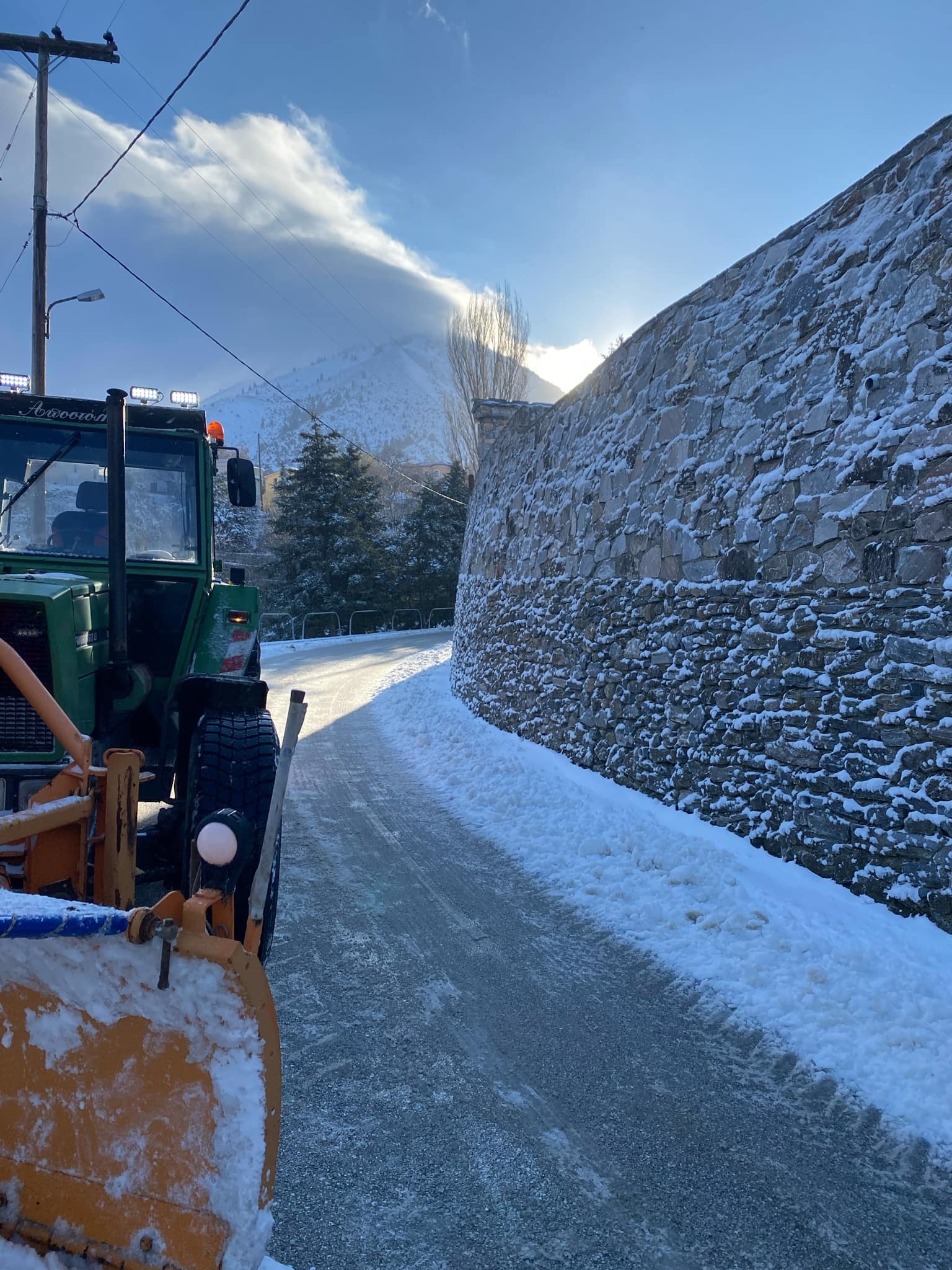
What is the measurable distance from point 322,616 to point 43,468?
2475 centimetres

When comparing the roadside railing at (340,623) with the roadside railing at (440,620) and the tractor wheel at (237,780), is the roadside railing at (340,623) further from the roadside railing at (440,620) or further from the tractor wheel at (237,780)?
the tractor wheel at (237,780)

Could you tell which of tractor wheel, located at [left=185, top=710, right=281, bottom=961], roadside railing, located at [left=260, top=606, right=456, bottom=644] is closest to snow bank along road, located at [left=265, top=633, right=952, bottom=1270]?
tractor wheel, located at [left=185, top=710, right=281, bottom=961]

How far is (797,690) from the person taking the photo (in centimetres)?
525

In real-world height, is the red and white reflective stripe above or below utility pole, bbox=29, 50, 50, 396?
below

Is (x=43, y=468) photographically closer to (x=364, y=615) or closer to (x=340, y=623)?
(x=340, y=623)

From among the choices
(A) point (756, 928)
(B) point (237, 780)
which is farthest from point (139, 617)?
(A) point (756, 928)

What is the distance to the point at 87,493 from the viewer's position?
467 centimetres

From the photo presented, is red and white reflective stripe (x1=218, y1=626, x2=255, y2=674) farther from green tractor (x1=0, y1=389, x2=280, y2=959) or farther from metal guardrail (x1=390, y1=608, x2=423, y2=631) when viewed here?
metal guardrail (x1=390, y1=608, x2=423, y2=631)

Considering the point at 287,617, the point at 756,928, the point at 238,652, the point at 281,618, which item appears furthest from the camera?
the point at 281,618

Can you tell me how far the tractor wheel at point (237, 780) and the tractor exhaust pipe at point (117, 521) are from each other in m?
0.58

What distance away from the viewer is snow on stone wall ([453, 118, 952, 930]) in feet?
14.5

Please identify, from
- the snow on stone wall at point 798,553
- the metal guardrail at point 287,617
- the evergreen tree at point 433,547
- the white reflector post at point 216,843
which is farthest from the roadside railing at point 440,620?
the white reflector post at point 216,843

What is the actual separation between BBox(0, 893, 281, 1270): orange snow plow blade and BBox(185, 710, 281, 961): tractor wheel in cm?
147

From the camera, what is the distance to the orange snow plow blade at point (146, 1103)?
1.85 meters
